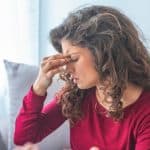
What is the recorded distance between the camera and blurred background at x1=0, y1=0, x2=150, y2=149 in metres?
1.77

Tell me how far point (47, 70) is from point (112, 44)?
9.9 inches

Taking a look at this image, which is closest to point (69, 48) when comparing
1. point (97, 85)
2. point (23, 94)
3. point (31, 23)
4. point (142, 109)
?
point (97, 85)

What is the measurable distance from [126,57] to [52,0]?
86cm

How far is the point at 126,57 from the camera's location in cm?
113

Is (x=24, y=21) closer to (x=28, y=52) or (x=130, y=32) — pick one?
(x=28, y=52)

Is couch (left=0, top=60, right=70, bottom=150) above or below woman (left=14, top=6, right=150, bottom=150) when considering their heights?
below

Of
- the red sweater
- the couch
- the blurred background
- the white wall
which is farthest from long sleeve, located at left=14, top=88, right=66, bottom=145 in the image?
the white wall

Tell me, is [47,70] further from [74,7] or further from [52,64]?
[74,7]

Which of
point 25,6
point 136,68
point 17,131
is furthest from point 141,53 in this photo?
point 25,6

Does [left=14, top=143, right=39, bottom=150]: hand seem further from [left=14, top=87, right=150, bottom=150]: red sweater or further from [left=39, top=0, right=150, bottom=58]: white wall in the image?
[left=39, top=0, right=150, bottom=58]: white wall

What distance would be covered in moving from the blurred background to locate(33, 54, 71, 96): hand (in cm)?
50

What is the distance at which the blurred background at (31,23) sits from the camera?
177cm

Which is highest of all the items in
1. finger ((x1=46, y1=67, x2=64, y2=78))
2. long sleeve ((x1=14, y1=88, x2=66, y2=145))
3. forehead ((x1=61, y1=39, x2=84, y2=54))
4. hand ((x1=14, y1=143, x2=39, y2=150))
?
forehead ((x1=61, y1=39, x2=84, y2=54))

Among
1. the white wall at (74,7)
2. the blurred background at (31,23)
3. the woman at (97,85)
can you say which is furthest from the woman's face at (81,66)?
the white wall at (74,7)
